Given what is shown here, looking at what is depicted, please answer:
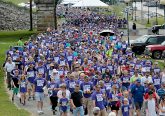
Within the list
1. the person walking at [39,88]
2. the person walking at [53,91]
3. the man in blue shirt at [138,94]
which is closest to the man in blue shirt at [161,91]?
the man in blue shirt at [138,94]

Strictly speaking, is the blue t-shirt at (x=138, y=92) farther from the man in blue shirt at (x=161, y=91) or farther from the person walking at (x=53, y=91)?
the person walking at (x=53, y=91)

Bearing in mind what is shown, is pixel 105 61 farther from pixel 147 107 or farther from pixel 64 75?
pixel 147 107

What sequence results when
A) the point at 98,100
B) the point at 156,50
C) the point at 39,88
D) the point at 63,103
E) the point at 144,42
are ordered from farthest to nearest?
the point at 144,42
the point at 156,50
the point at 39,88
the point at 63,103
the point at 98,100

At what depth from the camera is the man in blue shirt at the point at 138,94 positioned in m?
25.1

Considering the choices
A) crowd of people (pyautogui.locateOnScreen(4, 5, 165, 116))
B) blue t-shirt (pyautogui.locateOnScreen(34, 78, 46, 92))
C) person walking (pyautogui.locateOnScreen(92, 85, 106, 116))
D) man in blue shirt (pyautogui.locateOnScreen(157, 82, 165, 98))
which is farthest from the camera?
blue t-shirt (pyautogui.locateOnScreen(34, 78, 46, 92))

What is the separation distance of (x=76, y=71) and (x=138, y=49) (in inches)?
862

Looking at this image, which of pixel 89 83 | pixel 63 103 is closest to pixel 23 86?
pixel 89 83

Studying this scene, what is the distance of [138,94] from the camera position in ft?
82.3

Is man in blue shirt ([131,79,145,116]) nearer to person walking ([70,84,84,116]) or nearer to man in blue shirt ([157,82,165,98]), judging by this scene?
man in blue shirt ([157,82,165,98])

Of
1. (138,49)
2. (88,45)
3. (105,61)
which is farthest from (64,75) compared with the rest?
(138,49)

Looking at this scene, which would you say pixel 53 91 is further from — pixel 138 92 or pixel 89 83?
pixel 138 92

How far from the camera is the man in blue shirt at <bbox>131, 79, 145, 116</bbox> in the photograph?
82.3ft

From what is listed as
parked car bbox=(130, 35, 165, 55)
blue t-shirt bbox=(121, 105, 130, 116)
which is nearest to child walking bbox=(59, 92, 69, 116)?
blue t-shirt bbox=(121, 105, 130, 116)

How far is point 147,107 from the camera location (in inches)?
947
